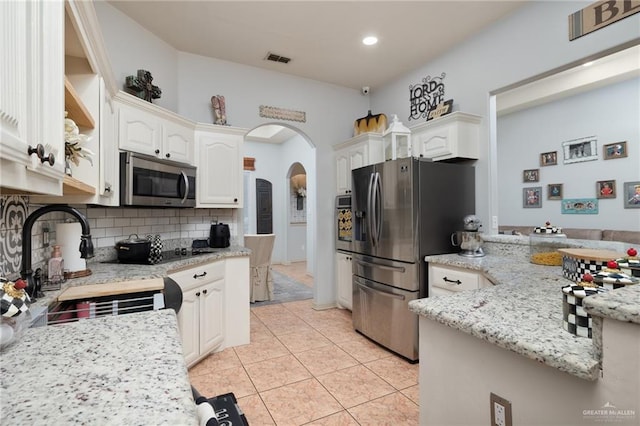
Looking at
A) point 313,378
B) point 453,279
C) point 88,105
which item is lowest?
point 313,378

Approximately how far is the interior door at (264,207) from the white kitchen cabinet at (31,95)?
6.33 meters

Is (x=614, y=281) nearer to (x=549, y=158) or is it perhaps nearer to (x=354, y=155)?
(x=354, y=155)

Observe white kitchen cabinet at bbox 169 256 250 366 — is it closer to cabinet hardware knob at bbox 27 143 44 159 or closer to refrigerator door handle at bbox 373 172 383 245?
refrigerator door handle at bbox 373 172 383 245

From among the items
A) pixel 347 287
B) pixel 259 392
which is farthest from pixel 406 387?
pixel 347 287

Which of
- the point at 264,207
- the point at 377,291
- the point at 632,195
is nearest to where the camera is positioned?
the point at 377,291

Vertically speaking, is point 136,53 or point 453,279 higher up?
point 136,53

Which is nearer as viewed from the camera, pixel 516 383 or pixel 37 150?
pixel 37 150

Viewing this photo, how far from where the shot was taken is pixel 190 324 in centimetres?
232

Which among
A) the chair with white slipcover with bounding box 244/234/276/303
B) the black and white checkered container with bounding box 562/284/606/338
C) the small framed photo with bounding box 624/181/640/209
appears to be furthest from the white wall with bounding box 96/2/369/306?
the small framed photo with bounding box 624/181/640/209

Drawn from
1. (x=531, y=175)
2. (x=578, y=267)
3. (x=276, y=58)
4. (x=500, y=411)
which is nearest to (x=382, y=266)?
(x=578, y=267)

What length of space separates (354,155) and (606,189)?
3136 millimetres

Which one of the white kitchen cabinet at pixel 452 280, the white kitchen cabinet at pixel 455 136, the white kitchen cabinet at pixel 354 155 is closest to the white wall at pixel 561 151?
the white kitchen cabinet at pixel 455 136

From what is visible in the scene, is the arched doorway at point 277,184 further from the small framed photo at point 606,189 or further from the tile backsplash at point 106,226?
the small framed photo at point 606,189

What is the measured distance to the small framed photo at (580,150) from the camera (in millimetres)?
3955
